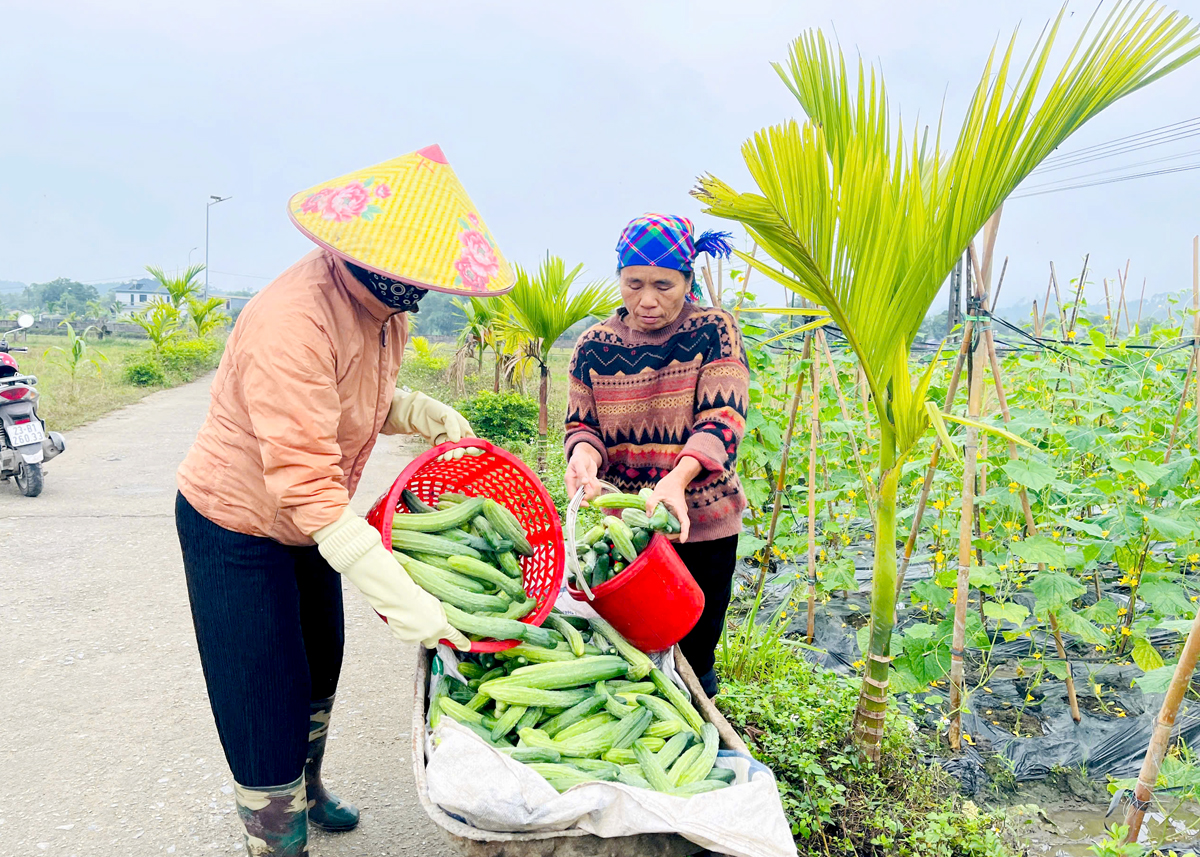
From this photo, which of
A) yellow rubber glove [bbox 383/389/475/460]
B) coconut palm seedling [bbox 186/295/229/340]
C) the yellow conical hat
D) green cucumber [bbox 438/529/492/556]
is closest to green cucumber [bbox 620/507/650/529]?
green cucumber [bbox 438/529/492/556]

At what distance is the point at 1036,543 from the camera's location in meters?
3.11

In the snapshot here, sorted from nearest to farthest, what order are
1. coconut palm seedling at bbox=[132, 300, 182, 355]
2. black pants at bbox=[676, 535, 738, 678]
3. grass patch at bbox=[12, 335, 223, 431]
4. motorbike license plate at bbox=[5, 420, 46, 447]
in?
black pants at bbox=[676, 535, 738, 678] < motorbike license plate at bbox=[5, 420, 46, 447] < grass patch at bbox=[12, 335, 223, 431] < coconut palm seedling at bbox=[132, 300, 182, 355]

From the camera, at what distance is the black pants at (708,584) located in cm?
285

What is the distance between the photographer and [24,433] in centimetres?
670

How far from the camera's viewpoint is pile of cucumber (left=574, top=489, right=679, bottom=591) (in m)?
2.32

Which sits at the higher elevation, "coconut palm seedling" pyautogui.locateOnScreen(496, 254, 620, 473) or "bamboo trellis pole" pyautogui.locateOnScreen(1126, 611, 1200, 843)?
"coconut palm seedling" pyautogui.locateOnScreen(496, 254, 620, 473)

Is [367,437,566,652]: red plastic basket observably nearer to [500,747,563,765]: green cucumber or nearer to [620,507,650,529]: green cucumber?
[620,507,650,529]: green cucumber

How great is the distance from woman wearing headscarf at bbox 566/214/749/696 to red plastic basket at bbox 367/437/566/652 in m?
0.19

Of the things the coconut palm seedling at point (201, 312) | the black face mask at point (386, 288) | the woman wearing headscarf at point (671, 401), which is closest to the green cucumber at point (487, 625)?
the woman wearing headscarf at point (671, 401)

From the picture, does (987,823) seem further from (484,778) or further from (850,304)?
(484,778)

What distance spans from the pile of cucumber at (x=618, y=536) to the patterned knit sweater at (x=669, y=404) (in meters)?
0.25

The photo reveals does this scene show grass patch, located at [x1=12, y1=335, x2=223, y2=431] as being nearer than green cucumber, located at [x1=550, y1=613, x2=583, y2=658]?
No

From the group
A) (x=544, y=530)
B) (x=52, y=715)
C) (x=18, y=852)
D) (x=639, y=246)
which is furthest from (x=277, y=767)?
(x=52, y=715)

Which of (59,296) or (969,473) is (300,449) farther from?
(59,296)
